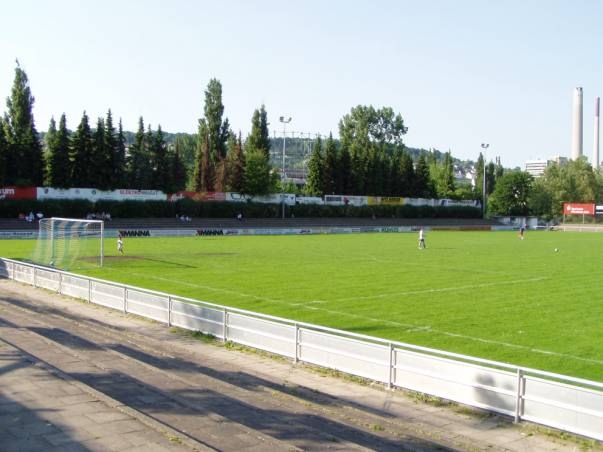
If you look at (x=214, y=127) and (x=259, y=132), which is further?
(x=259, y=132)

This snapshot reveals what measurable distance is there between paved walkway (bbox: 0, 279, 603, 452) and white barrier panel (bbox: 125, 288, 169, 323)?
8.66ft

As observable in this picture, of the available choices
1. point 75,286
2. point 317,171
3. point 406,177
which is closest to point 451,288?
point 75,286

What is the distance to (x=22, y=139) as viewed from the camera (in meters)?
73.5

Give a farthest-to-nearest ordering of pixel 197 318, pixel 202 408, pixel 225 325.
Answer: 1. pixel 197 318
2. pixel 225 325
3. pixel 202 408

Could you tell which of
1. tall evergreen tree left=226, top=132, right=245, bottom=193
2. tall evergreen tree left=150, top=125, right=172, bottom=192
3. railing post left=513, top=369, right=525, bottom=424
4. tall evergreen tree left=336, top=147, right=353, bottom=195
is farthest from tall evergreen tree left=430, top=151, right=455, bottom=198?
railing post left=513, top=369, right=525, bottom=424

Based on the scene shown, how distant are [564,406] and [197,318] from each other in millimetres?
9750

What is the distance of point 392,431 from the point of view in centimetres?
913

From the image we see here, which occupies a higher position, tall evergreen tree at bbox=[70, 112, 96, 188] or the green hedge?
tall evergreen tree at bbox=[70, 112, 96, 188]

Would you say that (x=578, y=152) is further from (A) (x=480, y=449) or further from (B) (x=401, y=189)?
(A) (x=480, y=449)

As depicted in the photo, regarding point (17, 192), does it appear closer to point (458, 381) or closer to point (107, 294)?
point (107, 294)

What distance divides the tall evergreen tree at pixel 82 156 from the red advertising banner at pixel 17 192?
5.40 metres

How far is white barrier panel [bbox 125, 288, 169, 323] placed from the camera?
17.7 m

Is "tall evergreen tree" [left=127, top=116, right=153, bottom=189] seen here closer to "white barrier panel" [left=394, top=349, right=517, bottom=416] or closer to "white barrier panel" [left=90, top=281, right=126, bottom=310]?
"white barrier panel" [left=90, top=281, right=126, bottom=310]

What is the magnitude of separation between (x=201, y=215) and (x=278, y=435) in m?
75.2
